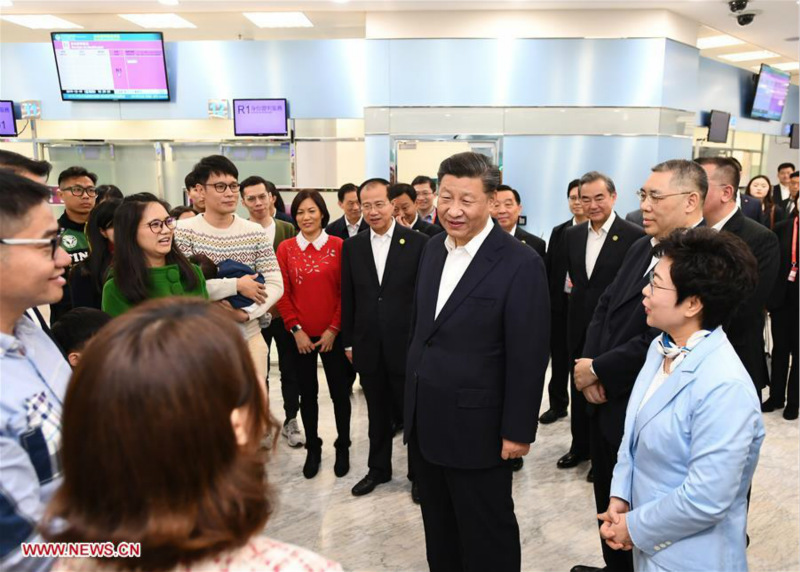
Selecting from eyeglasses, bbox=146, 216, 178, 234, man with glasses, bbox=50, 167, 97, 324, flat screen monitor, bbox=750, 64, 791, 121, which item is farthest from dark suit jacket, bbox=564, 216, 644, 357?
flat screen monitor, bbox=750, 64, 791, 121

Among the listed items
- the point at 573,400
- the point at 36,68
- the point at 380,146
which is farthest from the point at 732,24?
the point at 36,68

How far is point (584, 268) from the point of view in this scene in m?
3.38

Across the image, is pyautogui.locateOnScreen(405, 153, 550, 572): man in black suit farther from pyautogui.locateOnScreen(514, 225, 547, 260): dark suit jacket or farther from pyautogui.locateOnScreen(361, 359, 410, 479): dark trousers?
pyautogui.locateOnScreen(514, 225, 547, 260): dark suit jacket

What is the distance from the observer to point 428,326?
6.71 feet

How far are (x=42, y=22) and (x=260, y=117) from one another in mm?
3854

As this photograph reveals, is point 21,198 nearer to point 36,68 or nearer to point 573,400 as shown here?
point 573,400

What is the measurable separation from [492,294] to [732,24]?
813 cm

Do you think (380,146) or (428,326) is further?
(380,146)

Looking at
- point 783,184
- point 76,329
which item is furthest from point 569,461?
point 783,184

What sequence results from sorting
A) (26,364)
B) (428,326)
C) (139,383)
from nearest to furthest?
(139,383), (26,364), (428,326)

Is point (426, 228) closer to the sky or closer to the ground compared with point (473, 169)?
closer to the ground

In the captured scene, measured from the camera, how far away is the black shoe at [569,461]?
3303 mm

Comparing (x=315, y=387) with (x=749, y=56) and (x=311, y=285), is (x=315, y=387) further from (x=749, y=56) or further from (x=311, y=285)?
(x=749, y=56)

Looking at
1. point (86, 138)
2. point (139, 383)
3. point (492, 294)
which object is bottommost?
point (492, 294)
